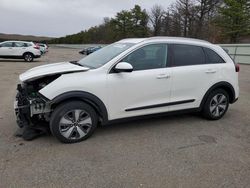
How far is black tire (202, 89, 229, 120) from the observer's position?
5068mm

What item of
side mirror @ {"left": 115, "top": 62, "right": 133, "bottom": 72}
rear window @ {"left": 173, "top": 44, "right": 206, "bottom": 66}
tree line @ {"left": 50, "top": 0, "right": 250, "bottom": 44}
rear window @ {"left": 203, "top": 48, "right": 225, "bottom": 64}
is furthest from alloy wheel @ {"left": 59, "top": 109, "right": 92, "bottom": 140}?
tree line @ {"left": 50, "top": 0, "right": 250, "bottom": 44}

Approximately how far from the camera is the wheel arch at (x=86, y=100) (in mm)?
3715

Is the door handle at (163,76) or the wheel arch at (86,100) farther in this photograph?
the door handle at (163,76)

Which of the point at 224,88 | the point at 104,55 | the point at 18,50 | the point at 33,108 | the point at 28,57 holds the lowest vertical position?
the point at 33,108

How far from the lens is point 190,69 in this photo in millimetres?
4699

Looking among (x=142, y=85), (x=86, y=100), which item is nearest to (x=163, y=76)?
(x=142, y=85)

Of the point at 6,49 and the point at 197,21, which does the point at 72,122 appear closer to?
the point at 6,49

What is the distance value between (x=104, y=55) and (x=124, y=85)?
2.71 ft

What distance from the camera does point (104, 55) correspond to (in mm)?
4578

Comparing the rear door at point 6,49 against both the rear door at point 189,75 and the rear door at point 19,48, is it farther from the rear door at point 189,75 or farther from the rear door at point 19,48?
the rear door at point 189,75

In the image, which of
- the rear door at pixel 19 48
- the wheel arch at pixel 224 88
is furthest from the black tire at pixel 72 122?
the rear door at pixel 19 48

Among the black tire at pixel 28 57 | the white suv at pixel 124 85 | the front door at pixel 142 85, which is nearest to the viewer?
the white suv at pixel 124 85

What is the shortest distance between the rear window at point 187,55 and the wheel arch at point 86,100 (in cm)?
160

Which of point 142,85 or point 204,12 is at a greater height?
point 204,12
